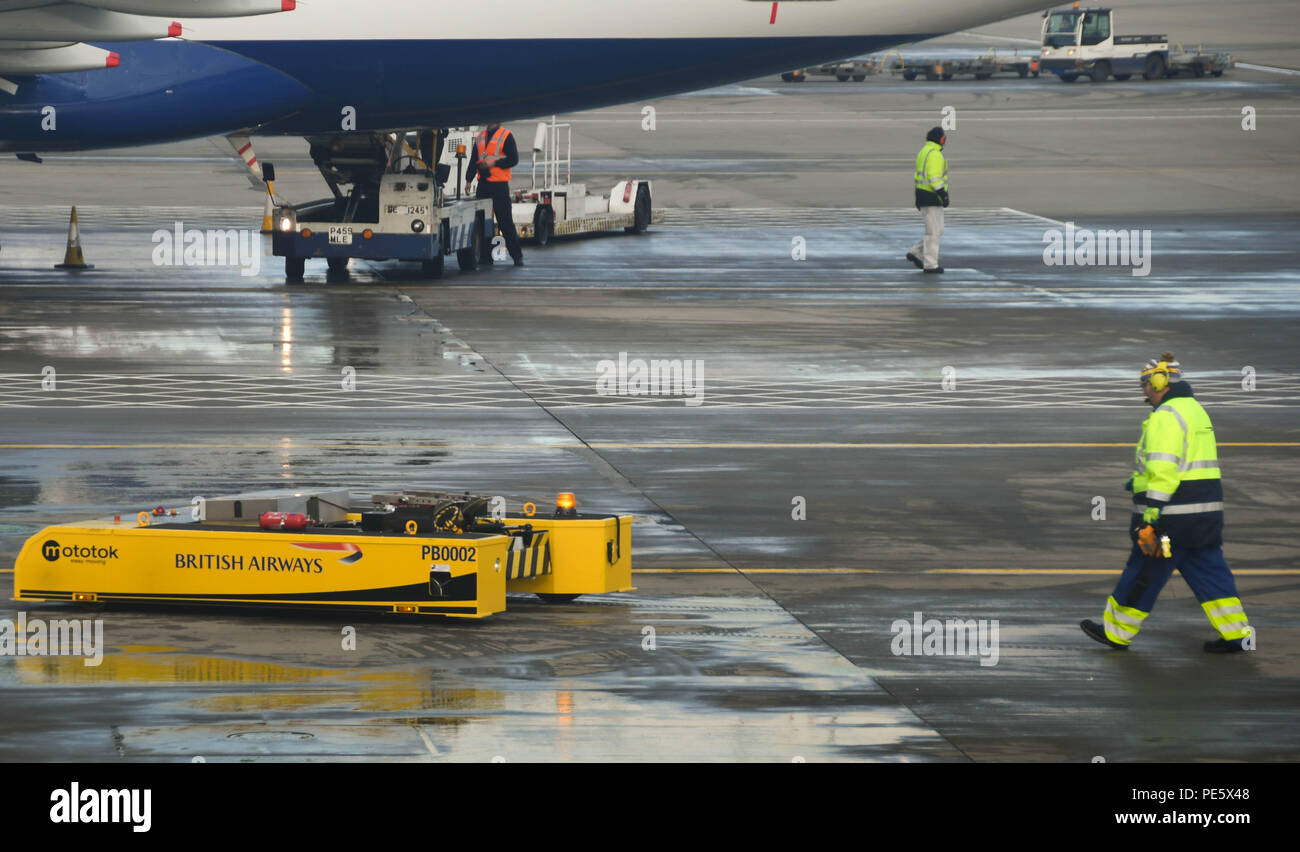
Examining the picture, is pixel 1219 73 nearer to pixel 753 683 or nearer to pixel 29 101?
pixel 29 101

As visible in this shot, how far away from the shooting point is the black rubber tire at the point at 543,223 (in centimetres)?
4344

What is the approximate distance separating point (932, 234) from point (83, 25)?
673 inches

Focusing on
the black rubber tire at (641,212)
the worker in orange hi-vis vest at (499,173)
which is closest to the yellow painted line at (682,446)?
the worker in orange hi-vis vest at (499,173)

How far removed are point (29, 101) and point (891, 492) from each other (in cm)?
1848

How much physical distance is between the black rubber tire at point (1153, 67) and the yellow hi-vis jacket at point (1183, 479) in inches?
3244

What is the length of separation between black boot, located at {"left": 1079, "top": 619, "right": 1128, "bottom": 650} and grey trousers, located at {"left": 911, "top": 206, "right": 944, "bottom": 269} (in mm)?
24240

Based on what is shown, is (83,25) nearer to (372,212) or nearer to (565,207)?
(372,212)

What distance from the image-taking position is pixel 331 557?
15.3 m

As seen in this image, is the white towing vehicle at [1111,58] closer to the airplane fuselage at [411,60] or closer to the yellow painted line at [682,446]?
the airplane fuselage at [411,60]

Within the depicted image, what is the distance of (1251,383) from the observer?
27.8 m

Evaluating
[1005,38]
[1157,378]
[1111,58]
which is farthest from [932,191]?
[1005,38]

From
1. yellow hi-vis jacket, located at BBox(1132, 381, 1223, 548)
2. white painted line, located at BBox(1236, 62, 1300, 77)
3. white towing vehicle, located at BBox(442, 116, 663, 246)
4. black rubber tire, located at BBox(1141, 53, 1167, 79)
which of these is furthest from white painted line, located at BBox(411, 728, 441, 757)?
white painted line, located at BBox(1236, 62, 1300, 77)

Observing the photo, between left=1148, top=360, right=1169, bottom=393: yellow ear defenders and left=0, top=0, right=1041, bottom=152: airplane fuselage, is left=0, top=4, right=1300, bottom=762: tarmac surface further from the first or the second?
left=0, top=0, right=1041, bottom=152: airplane fuselage

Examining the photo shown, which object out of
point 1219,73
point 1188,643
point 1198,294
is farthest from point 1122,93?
point 1188,643
